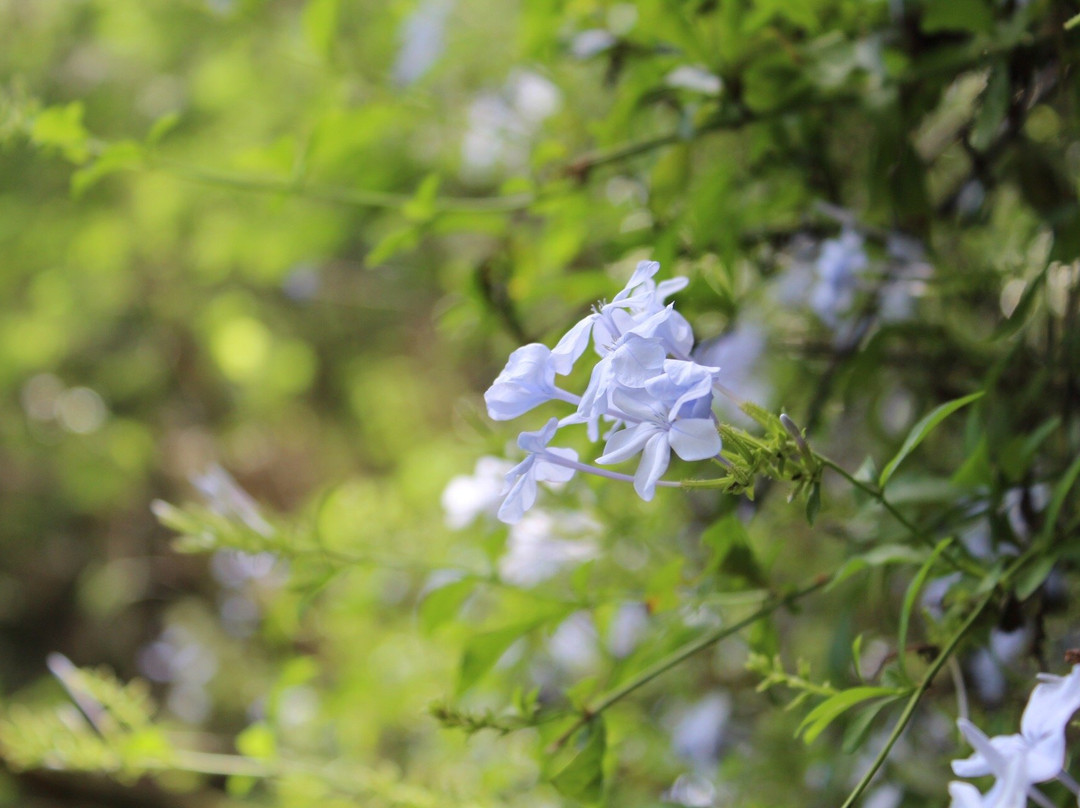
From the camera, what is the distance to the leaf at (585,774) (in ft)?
1.40

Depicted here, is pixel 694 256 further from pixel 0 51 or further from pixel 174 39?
pixel 0 51

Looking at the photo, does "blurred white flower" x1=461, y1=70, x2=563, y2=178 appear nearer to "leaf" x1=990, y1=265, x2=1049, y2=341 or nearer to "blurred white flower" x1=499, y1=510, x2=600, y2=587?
"blurred white flower" x1=499, y1=510, x2=600, y2=587

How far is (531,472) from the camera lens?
350 millimetres

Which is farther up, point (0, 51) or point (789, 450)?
point (789, 450)

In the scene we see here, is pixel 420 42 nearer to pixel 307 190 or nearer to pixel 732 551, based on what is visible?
pixel 307 190

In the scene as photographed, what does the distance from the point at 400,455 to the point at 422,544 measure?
1126 mm

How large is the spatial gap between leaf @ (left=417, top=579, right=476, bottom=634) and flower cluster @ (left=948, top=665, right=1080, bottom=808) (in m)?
0.31

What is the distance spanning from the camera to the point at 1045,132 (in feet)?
2.48

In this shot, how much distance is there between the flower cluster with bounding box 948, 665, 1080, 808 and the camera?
28 centimetres

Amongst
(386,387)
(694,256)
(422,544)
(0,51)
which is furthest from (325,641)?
(694,256)

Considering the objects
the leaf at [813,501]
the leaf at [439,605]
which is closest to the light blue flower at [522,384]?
the leaf at [813,501]

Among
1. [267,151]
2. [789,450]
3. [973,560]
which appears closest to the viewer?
[789,450]

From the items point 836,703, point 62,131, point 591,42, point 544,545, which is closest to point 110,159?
point 62,131

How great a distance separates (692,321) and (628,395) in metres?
0.30
